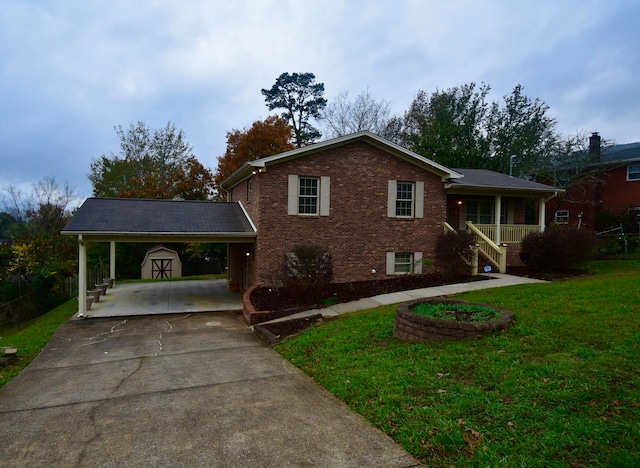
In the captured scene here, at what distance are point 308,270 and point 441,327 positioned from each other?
5.68 metres

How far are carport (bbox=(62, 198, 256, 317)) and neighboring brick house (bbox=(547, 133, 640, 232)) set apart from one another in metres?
22.9

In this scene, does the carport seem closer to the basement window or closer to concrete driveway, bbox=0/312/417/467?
concrete driveway, bbox=0/312/417/467

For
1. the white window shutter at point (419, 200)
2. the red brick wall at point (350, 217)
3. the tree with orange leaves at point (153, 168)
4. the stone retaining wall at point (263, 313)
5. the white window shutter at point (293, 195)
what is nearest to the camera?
the stone retaining wall at point (263, 313)

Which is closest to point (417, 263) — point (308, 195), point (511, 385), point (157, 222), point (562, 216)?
point (308, 195)

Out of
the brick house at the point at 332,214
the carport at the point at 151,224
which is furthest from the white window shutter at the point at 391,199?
the carport at the point at 151,224

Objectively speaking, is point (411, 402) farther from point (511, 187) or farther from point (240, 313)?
point (511, 187)

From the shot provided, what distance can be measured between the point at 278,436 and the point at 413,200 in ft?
41.7

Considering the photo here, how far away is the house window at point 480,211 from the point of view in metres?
18.3

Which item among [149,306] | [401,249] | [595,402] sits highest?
→ [401,249]

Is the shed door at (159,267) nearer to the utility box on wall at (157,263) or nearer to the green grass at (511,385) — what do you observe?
the utility box on wall at (157,263)

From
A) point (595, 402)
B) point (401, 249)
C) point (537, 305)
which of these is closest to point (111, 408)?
point (595, 402)

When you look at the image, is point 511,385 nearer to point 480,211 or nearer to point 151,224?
point 151,224

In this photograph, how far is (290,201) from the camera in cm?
1400

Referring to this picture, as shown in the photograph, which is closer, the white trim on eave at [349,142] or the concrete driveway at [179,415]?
the concrete driveway at [179,415]
